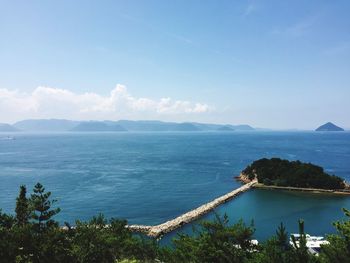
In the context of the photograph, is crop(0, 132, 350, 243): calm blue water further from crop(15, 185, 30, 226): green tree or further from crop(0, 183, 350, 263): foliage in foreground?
crop(15, 185, 30, 226): green tree

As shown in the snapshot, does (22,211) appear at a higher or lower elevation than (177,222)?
higher

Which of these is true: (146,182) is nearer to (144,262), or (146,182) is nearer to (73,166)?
(73,166)

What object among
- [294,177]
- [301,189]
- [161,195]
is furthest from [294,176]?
[161,195]

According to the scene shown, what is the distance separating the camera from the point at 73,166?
10181cm

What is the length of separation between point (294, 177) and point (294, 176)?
0.32 m

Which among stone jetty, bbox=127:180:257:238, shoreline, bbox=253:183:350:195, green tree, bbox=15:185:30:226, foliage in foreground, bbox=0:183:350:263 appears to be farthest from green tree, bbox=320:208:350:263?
Answer: shoreline, bbox=253:183:350:195

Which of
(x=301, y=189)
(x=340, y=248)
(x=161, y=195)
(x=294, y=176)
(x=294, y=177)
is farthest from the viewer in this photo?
(x=294, y=176)

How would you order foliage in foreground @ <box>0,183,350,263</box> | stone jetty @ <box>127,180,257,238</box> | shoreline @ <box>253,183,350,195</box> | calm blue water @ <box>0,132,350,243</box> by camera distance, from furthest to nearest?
shoreline @ <box>253,183,350,195</box> < calm blue water @ <box>0,132,350,243</box> < stone jetty @ <box>127,180,257,238</box> < foliage in foreground @ <box>0,183,350,263</box>

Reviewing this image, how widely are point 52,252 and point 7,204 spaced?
40.7 m

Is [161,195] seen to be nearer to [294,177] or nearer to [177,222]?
[177,222]

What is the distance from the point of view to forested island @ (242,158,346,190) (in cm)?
6431

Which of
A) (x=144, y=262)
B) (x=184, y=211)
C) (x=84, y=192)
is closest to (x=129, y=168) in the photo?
(x=84, y=192)

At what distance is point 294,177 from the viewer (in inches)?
2657

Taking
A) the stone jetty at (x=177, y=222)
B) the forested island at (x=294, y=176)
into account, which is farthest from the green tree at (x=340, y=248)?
the forested island at (x=294, y=176)
